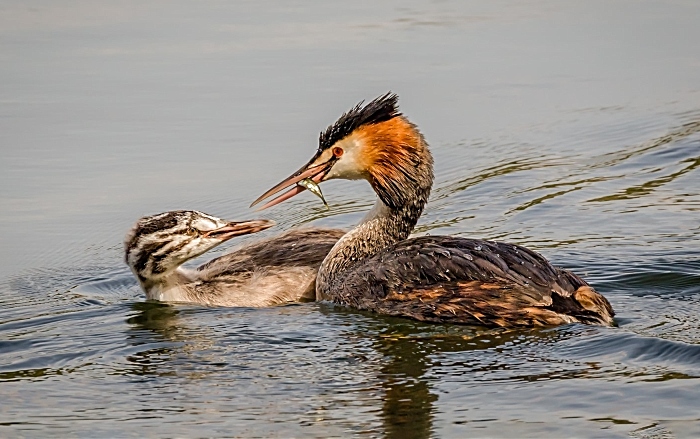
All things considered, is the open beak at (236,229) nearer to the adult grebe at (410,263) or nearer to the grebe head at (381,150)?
the grebe head at (381,150)

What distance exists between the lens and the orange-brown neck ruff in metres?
9.11

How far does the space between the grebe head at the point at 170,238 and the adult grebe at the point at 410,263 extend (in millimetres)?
407

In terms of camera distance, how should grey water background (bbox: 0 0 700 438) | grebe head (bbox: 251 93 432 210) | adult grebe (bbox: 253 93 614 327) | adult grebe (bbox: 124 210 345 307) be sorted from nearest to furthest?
grey water background (bbox: 0 0 700 438) → adult grebe (bbox: 253 93 614 327) → adult grebe (bbox: 124 210 345 307) → grebe head (bbox: 251 93 432 210)

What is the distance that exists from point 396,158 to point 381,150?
111mm

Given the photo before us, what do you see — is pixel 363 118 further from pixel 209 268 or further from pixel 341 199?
pixel 341 199

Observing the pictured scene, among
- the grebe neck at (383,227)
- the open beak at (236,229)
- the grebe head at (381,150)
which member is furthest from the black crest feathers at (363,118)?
the open beak at (236,229)

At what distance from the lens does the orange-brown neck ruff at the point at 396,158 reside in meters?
9.11

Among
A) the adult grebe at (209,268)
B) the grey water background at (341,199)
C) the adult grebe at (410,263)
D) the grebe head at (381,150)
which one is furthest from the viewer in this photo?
the grebe head at (381,150)

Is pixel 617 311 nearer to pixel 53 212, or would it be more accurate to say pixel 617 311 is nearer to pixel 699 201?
pixel 699 201

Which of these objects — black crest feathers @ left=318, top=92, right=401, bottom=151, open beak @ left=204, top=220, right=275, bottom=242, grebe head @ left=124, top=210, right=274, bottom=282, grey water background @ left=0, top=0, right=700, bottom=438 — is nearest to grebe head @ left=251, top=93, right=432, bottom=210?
black crest feathers @ left=318, top=92, right=401, bottom=151

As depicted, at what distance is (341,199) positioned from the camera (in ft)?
37.5

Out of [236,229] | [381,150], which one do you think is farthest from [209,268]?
[381,150]

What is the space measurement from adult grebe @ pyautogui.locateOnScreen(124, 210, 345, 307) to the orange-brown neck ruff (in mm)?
762

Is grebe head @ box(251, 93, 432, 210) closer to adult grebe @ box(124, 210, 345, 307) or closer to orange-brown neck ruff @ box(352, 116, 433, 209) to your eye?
orange-brown neck ruff @ box(352, 116, 433, 209)
